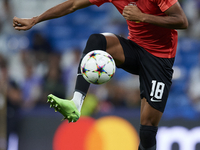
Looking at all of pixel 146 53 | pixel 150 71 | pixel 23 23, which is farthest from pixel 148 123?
pixel 23 23

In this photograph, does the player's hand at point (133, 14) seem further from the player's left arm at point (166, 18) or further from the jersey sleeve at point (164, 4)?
the jersey sleeve at point (164, 4)

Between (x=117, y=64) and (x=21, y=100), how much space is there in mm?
2943

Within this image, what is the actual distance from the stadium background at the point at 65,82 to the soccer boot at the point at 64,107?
2515mm

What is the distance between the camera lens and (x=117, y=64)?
11.4 feet

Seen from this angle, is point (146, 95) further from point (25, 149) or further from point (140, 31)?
point (25, 149)

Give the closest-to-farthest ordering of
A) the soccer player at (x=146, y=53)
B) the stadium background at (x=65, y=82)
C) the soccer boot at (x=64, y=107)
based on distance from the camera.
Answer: the soccer boot at (x=64, y=107) → the soccer player at (x=146, y=53) → the stadium background at (x=65, y=82)

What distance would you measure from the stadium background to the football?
2.65 metres

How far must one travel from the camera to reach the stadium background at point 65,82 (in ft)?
18.3

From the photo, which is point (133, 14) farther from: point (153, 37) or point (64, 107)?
point (64, 107)

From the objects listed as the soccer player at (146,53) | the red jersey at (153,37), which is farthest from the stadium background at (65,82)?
the red jersey at (153,37)

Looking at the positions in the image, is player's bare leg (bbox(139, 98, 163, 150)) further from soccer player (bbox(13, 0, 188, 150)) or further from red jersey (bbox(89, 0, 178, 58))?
red jersey (bbox(89, 0, 178, 58))

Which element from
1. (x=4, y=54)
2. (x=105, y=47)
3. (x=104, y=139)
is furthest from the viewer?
(x=4, y=54)

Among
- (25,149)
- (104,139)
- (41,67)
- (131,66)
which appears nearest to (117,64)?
(131,66)

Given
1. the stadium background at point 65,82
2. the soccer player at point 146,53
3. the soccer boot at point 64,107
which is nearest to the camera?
the soccer boot at point 64,107
